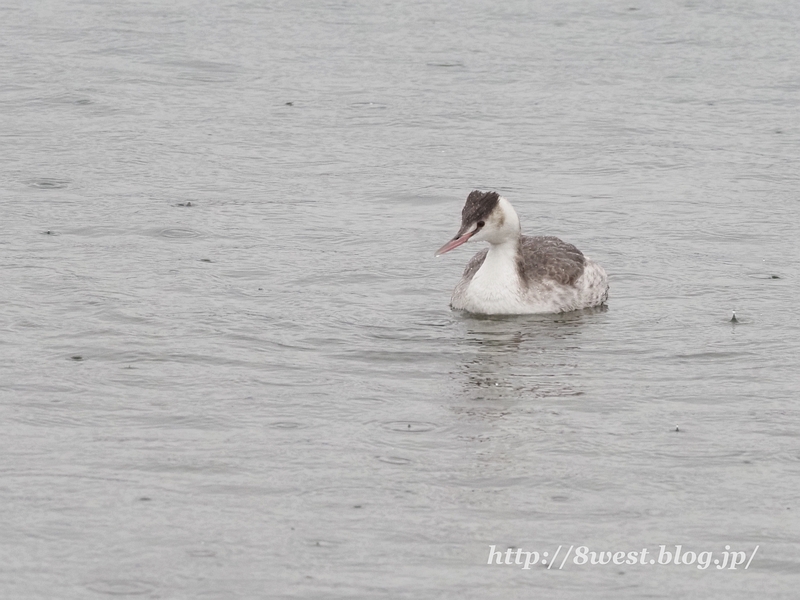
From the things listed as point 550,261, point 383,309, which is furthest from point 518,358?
point 550,261

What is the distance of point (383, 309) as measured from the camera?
12.2 metres

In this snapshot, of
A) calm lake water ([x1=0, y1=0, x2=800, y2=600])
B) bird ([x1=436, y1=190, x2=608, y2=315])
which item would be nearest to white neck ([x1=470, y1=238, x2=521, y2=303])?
bird ([x1=436, y1=190, x2=608, y2=315])

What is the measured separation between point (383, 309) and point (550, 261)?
61.3 inches

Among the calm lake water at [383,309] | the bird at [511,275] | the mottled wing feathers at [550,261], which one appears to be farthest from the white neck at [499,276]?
the calm lake water at [383,309]

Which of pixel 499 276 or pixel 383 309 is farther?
pixel 499 276

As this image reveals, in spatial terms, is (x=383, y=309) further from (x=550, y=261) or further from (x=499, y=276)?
(x=550, y=261)

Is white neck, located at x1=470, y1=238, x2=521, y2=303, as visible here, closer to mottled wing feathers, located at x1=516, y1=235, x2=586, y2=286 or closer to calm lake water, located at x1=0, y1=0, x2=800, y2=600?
mottled wing feathers, located at x1=516, y1=235, x2=586, y2=286

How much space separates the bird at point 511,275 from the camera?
12375mm

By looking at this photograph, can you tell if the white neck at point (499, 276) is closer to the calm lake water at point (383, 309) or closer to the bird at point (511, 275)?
the bird at point (511, 275)

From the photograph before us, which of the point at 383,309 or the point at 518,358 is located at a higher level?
the point at 518,358

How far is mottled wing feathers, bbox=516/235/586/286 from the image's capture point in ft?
41.4

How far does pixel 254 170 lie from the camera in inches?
643

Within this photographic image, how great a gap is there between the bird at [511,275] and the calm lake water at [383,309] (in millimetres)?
199

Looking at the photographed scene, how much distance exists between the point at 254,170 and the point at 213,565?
9.40 m
